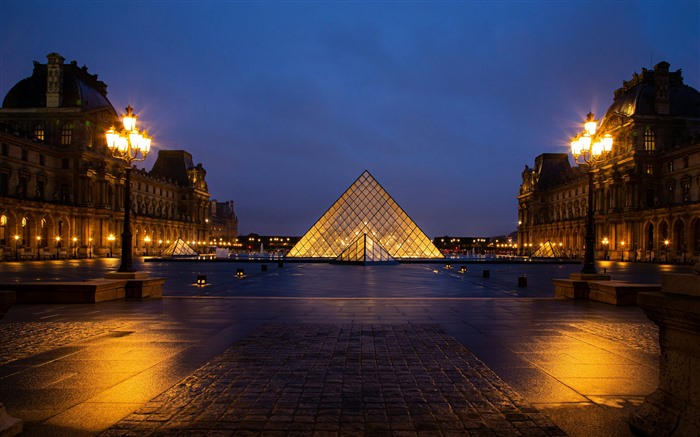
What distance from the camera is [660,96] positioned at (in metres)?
52.7

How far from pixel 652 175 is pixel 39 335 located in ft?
192

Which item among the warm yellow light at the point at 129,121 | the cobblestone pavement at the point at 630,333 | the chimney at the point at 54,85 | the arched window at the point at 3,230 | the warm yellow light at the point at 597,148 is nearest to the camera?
the cobblestone pavement at the point at 630,333

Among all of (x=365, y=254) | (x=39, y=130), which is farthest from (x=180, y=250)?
(x=365, y=254)

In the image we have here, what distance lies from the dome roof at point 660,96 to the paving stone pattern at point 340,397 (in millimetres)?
56939

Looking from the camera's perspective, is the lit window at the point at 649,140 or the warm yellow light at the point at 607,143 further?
the lit window at the point at 649,140

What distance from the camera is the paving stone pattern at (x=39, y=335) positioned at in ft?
19.6

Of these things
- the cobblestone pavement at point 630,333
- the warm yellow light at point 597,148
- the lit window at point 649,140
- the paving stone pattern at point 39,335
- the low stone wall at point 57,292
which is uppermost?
the lit window at point 649,140

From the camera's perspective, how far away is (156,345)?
21.1 feet

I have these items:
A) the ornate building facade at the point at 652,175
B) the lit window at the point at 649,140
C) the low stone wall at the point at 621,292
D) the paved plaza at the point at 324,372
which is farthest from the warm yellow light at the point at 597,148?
the lit window at the point at 649,140

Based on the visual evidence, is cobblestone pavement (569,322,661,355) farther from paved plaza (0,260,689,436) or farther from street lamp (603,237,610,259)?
street lamp (603,237,610,259)

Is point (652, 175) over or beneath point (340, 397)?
over

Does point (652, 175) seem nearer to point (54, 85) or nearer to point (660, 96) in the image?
point (660, 96)

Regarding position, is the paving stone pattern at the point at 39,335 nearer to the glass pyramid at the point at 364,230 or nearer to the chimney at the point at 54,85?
the glass pyramid at the point at 364,230

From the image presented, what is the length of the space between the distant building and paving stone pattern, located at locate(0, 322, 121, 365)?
120153 millimetres
